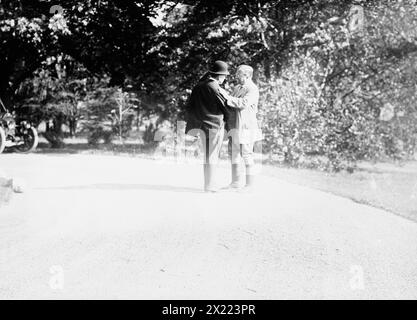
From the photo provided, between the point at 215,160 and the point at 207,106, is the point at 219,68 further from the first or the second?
the point at 215,160

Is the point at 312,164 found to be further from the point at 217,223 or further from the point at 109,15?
the point at 217,223

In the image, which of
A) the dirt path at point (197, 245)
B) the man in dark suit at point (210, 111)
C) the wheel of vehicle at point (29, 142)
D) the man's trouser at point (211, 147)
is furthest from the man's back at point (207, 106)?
the wheel of vehicle at point (29, 142)

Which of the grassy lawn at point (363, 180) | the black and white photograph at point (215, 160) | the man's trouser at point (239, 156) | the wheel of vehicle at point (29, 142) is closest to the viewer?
the black and white photograph at point (215, 160)

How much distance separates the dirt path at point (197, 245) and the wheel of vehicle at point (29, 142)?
8.11 metres

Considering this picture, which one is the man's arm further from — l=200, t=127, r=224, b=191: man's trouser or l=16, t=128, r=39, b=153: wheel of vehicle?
l=16, t=128, r=39, b=153: wheel of vehicle

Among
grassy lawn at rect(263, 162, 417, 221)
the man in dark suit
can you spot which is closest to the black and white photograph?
the man in dark suit

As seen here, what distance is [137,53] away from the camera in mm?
18906

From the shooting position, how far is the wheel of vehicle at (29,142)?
16391 millimetres

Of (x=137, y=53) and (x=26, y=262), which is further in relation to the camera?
(x=137, y=53)

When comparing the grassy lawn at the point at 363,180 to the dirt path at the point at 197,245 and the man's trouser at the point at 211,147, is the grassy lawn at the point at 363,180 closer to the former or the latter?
the man's trouser at the point at 211,147

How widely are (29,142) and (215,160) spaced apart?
33.6 ft

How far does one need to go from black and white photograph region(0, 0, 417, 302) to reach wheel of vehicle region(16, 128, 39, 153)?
70 mm

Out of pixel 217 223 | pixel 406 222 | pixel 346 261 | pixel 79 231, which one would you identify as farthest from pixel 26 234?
pixel 406 222
